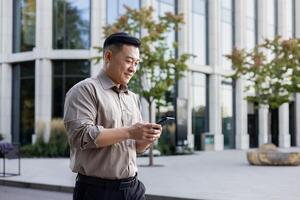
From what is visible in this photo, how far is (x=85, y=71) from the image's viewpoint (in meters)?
27.9

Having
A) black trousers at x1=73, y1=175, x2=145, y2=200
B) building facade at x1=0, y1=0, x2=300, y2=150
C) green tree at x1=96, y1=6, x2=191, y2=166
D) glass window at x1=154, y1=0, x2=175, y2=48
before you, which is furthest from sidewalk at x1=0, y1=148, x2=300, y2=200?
glass window at x1=154, y1=0, x2=175, y2=48

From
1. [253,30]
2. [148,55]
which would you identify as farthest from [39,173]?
[253,30]

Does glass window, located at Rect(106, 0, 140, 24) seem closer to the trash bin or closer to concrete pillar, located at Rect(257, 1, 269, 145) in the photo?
the trash bin

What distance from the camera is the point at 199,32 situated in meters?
34.2

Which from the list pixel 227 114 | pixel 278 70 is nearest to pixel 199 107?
pixel 227 114

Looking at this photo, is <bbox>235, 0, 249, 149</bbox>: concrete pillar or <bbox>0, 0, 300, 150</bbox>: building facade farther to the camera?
<bbox>235, 0, 249, 149</bbox>: concrete pillar

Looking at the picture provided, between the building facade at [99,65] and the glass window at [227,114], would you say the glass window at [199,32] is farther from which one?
the glass window at [227,114]

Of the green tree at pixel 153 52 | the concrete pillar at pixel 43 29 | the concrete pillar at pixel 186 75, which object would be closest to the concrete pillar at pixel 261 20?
the concrete pillar at pixel 186 75

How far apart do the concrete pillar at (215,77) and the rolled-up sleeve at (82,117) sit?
3105 cm

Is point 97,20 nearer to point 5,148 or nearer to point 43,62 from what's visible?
point 43,62

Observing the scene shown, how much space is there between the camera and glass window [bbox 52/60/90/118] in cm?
2781

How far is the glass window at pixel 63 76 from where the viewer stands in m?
27.8

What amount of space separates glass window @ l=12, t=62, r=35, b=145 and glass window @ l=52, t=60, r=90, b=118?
1463 millimetres

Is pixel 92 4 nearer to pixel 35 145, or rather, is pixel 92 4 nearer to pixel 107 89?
pixel 35 145
